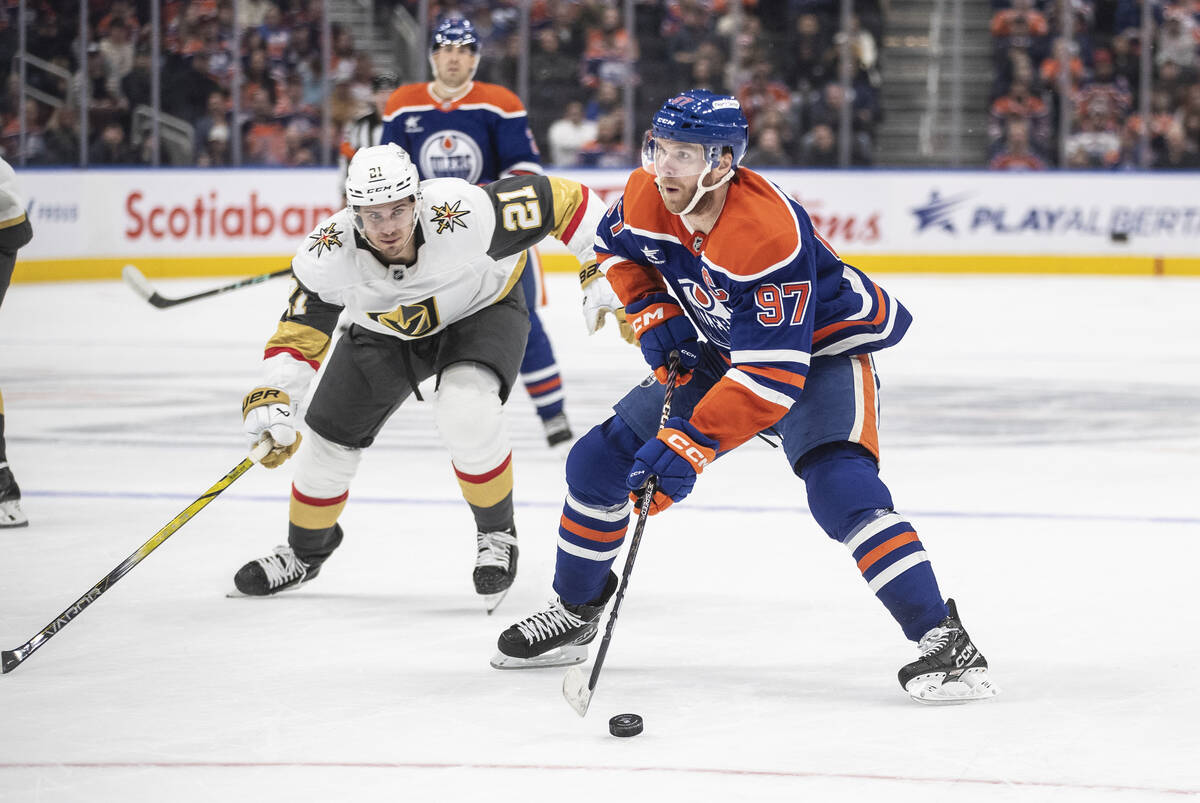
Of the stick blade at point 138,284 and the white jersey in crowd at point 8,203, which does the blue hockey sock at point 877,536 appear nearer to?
the white jersey in crowd at point 8,203

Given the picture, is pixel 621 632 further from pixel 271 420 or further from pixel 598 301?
pixel 271 420

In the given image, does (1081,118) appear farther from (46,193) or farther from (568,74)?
(46,193)

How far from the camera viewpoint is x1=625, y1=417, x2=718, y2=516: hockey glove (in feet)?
8.60

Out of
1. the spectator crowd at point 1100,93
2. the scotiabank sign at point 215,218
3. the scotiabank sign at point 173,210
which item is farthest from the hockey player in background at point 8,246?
the spectator crowd at point 1100,93

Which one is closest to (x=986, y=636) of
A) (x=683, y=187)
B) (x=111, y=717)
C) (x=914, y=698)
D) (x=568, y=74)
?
(x=914, y=698)

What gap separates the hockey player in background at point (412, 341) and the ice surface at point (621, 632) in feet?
0.60

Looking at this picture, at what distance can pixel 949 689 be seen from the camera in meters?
2.73

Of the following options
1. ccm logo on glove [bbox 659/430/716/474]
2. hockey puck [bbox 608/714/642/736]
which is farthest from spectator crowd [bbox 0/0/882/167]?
hockey puck [bbox 608/714/642/736]

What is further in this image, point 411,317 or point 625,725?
point 411,317

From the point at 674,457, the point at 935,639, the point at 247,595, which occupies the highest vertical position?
the point at 674,457

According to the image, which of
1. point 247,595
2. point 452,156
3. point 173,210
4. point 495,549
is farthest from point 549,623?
point 173,210

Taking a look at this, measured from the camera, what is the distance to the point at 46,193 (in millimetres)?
10477

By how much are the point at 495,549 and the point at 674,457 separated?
0.96 meters

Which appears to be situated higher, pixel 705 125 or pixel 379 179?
pixel 705 125
